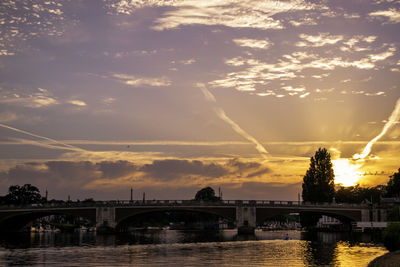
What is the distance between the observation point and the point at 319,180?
152 metres

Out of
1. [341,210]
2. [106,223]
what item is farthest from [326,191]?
[106,223]

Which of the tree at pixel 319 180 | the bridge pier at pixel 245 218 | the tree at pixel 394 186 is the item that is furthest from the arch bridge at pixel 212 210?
the tree at pixel 394 186

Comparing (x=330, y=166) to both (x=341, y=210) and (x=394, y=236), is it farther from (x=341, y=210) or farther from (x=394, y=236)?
(x=394, y=236)

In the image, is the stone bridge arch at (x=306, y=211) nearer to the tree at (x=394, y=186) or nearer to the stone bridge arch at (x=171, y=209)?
the stone bridge arch at (x=171, y=209)

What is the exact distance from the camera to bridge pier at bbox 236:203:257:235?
130125 millimetres

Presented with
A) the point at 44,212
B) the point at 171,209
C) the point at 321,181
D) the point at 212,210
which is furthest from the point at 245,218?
the point at 44,212

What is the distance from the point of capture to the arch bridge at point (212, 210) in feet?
425

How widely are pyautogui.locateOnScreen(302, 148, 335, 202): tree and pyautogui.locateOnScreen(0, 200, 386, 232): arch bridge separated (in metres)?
17.8

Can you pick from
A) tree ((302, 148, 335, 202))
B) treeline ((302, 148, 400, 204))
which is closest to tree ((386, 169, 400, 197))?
treeline ((302, 148, 400, 204))

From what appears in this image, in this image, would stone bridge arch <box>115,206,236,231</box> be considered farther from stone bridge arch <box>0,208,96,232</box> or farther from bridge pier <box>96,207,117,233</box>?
stone bridge arch <box>0,208,96,232</box>

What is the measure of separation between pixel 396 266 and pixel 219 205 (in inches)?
3480

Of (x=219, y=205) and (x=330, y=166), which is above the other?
(x=330, y=166)

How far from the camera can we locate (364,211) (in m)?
129

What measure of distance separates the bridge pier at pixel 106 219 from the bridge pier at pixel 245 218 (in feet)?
112
